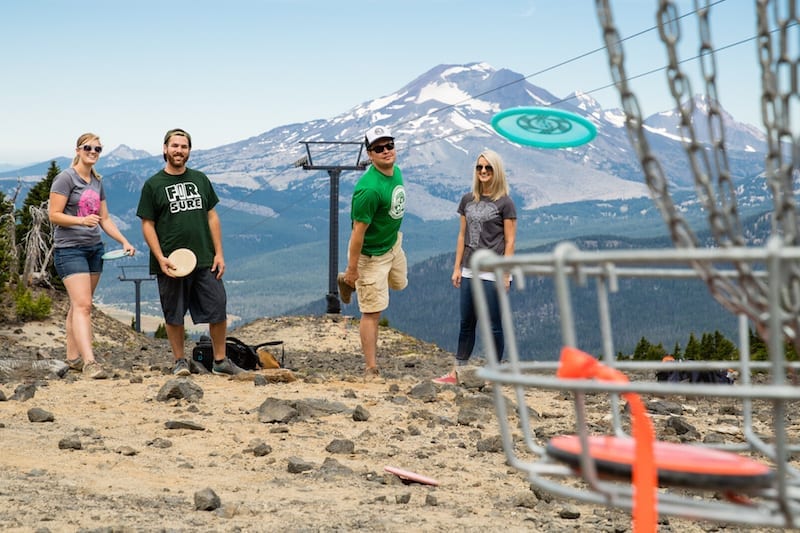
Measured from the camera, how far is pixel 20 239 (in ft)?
116

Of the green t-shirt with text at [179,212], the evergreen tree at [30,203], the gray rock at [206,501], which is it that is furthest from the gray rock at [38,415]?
the evergreen tree at [30,203]

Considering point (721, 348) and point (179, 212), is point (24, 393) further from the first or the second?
point (721, 348)

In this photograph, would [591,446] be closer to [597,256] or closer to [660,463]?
[660,463]

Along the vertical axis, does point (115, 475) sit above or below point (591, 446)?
below

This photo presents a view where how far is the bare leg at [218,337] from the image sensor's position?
9.57m

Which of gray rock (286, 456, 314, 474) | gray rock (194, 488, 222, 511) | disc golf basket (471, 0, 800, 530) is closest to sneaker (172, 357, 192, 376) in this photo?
gray rock (286, 456, 314, 474)

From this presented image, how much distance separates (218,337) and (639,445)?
8.17 meters

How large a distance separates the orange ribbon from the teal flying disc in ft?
22.6

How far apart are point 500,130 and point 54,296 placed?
2105cm

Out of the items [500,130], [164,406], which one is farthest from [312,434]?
[500,130]

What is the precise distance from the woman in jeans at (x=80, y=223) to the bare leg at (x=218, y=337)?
101cm

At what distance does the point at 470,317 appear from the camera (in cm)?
946

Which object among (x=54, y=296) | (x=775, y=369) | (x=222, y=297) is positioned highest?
(x=775, y=369)

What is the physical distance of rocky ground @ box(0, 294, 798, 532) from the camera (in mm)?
5195
